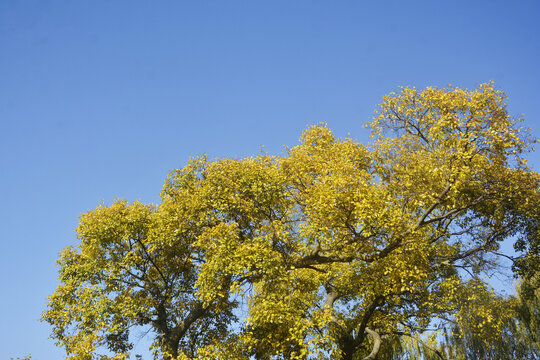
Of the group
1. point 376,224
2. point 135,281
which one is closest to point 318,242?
point 376,224

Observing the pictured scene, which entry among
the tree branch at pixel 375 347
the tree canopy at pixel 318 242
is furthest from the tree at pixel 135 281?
the tree branch at pixel 375 347

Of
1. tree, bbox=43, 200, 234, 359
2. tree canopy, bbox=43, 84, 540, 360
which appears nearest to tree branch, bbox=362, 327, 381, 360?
tree canopy, bbox=43, 84, 540, 360

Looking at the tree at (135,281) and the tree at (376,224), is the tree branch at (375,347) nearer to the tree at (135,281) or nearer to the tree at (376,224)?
the tree at (376,224)

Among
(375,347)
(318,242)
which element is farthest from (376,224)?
(375,347)

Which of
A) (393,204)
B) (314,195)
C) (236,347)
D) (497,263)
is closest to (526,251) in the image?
(497,263)

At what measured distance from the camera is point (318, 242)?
18.6m

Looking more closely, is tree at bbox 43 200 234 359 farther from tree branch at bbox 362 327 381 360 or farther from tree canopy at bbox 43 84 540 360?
tree branch at bbox 362 327 381 360

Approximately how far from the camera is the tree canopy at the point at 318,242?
1812 centimetres

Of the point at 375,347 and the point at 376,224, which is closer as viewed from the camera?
the point at 376,224

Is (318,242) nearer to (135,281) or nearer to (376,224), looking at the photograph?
(376,224)

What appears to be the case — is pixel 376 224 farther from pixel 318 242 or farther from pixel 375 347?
pixel 375 347

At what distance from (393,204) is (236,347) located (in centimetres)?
949

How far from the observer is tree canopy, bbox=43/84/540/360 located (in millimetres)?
18125

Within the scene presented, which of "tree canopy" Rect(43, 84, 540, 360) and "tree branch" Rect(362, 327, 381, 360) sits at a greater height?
"tree canopy" Rect(43, 84, 540, 360)
